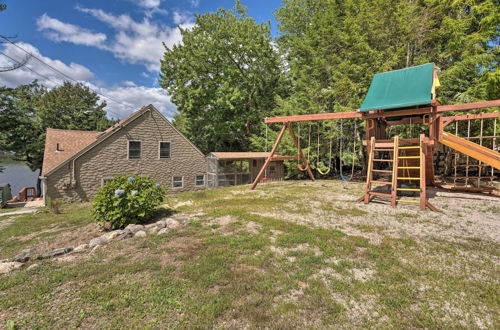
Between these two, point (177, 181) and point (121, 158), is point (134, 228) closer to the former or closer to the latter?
point (121, 158)

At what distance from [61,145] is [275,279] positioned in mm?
17845

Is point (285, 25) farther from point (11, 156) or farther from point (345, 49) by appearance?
point (11, 156)

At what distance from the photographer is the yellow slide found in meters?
6.36

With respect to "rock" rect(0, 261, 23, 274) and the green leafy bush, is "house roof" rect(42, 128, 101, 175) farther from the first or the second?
"rock" rect(0, 261, 23, 274)

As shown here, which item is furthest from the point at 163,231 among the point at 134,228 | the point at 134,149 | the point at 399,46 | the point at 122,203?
the point at 399,46

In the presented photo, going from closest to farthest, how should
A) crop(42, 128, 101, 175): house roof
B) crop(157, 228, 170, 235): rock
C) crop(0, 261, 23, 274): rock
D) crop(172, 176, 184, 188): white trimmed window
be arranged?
crop(0, 261, 23, 274): rock, crop(157, 228, 170, 235): rock, crop(42, 128, 101, 175): house roof, crop(172, 176, 184, 188): white trimmed window

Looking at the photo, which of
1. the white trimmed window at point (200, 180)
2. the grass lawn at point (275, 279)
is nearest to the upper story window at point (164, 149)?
the white trimmed window at point (200, 180)

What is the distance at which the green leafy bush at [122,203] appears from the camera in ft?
16.7

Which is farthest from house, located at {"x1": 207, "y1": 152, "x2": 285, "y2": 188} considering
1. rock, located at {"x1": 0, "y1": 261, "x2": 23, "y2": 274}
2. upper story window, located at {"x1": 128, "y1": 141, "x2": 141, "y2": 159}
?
rock, located at {"x1": 0, "y1": 261, "x2": 23, "y2": 274}

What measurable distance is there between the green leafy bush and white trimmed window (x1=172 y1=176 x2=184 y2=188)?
1110 centimetres

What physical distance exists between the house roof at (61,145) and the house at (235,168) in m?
9.05

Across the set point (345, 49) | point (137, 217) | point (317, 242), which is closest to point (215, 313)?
point (317, 242)

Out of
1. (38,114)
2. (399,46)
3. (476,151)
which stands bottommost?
(476,151)

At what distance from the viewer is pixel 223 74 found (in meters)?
20.6
